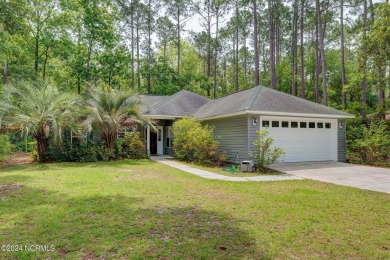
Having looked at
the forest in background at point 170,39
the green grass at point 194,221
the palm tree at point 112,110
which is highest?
the forest in background at point 170,39

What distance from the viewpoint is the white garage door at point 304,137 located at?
11.5 metres

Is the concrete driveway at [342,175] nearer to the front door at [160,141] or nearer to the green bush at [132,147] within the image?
the green bush at [132,147]

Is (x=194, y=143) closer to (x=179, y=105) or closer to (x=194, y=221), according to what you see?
(x=179, y=105)

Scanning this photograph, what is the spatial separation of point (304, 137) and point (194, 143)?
17.2 ft

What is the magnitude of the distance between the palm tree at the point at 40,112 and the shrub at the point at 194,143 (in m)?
4.81

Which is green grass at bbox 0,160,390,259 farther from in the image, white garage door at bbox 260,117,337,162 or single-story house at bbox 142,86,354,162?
white garage door at bbox 260,117,337,162

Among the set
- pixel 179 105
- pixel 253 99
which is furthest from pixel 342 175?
pixel 179 105

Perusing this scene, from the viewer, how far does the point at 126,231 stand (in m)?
3.72

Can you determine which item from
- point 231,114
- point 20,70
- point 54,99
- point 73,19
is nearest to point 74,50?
point 73,19

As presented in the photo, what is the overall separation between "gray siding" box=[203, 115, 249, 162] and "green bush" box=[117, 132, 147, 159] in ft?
13.8

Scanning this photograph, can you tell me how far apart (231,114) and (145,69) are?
17.5 m

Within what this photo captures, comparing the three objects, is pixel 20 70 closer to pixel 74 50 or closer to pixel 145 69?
pixel 74 50

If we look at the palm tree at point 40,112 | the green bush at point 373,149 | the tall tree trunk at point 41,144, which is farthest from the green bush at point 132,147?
the green bush at point 373,149

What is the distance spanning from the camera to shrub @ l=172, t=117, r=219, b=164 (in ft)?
38.6
